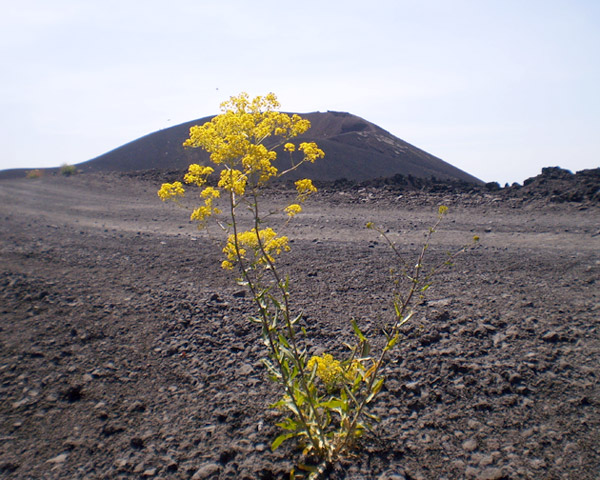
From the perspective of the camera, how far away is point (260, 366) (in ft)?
11.4

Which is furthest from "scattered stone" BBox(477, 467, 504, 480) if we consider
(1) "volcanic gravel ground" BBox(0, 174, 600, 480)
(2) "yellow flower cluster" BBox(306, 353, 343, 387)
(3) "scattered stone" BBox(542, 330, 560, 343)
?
(3) "scattered stone" BBox(542, 330, 560, 343)

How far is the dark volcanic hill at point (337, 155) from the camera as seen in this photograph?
21359 millimetres

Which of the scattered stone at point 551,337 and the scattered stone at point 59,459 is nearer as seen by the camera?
the scattered stone at point 59,459

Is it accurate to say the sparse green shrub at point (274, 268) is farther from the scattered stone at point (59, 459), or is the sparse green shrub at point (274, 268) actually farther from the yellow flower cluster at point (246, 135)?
the scattered stone at point (59, 459)

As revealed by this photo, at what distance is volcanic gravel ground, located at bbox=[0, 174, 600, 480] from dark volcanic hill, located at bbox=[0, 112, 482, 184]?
535 inches

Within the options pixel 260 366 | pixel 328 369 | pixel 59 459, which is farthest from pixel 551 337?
pixel 59 459

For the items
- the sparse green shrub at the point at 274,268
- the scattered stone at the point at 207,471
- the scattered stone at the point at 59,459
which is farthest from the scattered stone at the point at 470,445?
the scattered stone at the point at 59,459

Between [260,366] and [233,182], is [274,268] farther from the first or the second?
[260,366]

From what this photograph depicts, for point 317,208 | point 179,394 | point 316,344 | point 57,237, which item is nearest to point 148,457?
point 179,394

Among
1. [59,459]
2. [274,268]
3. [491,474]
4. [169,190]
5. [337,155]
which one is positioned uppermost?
[337,155]

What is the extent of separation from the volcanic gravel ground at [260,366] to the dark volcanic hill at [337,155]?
535 inches

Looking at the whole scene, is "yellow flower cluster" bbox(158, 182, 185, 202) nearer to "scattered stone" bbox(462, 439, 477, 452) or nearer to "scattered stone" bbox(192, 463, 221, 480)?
"scattered stone" bbox(192, 463, 221, 480)

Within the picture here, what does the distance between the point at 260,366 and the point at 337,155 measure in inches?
761

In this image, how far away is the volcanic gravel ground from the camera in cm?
258
